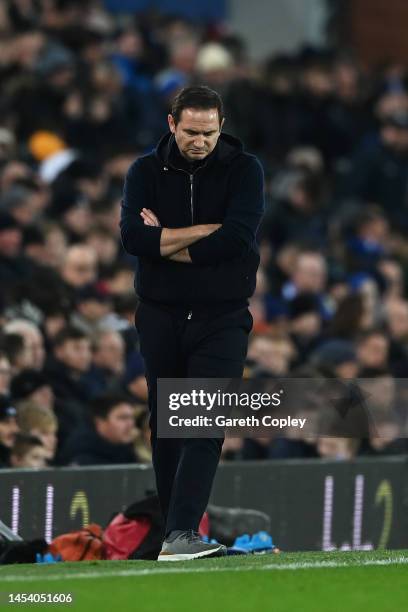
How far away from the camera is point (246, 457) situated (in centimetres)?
1084

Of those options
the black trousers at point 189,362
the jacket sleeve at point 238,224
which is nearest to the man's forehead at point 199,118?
the jacket sleeve at point 238,224

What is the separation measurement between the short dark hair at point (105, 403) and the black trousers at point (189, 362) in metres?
2.58

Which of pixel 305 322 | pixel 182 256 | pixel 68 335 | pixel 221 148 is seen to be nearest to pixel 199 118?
pixel 221 148

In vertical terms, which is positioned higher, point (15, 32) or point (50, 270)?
point (15, 32)

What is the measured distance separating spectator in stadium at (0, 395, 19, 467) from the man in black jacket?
6.47ft

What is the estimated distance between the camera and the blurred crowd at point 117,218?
10.8 m

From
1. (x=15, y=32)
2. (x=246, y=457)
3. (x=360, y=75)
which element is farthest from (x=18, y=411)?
(x=360, y=75)

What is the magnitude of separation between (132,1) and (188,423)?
15268mm

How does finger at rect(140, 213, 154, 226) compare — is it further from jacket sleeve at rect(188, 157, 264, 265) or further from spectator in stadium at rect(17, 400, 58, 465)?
spectator in stadium at rect(17, 400, 58, 465)

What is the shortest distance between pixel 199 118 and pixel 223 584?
184 cm

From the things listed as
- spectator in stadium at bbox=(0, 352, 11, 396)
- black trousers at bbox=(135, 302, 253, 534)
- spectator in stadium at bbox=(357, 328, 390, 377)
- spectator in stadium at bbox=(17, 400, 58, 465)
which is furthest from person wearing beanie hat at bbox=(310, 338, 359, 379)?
black trousers at bbox=(135, 302, 253, 534)

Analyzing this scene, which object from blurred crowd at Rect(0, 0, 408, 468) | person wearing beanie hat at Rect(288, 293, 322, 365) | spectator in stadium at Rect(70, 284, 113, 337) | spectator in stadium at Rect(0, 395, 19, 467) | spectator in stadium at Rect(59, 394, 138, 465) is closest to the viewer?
spectator in stadium at Rect(0, 395, 19, 467)

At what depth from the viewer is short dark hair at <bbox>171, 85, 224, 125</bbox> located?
712 centimetres

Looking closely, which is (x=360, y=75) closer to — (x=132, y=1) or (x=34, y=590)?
(x=132, y=1)
